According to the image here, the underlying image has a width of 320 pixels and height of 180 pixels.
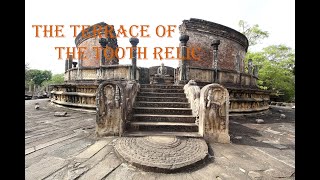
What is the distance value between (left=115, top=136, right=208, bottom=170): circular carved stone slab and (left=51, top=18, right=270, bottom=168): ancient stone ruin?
5cm

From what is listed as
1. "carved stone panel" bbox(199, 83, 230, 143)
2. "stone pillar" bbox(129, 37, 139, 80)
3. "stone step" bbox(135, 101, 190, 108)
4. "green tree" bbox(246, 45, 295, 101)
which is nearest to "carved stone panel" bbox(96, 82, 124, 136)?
"stone step" bbox(135, 101, 190, 108)

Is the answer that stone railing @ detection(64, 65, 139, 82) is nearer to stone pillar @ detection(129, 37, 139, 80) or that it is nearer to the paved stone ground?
stone pillar @ detection(129, 37, 139, 80)

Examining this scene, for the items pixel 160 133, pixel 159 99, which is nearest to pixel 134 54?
pixel 159 99

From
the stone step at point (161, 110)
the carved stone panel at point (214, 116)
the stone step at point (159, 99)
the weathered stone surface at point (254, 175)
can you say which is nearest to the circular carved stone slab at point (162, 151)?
the carved stone panel at point (214, 116)

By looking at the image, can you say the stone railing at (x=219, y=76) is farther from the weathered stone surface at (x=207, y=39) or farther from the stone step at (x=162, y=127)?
the stone step at (x=162, y=127)

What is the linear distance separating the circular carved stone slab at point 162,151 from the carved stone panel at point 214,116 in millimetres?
374

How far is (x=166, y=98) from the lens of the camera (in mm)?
5742

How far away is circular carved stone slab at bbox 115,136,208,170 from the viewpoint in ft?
8.15

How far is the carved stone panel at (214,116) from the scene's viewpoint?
12.3 ft

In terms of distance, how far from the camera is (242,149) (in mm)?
3332
